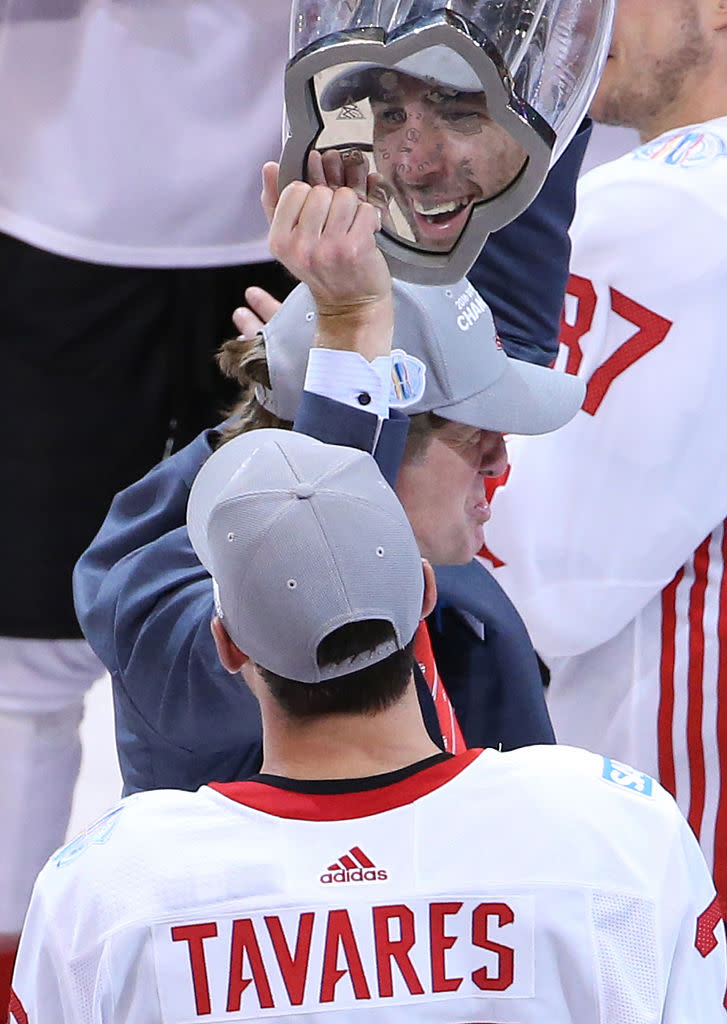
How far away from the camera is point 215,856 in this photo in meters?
1.21

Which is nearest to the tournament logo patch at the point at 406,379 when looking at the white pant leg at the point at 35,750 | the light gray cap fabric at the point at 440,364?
the light gray cap fabric at the point at 440,364

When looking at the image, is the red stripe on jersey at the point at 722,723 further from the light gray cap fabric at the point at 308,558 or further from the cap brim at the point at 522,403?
the light gray cap fabric at the point at 308,558

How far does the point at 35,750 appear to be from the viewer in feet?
7.72

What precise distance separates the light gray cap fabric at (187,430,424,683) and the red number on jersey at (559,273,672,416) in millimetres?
901

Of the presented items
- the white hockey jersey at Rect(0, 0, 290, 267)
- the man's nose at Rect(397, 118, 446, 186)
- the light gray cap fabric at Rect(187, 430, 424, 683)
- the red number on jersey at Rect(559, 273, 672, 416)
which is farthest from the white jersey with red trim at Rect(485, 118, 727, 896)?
the light gray cap fabric at Rect(187, 430, 424, 683)

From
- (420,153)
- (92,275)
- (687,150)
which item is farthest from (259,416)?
(687,150)

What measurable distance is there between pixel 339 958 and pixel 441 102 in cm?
64

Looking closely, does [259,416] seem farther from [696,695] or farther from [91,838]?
[696,695]

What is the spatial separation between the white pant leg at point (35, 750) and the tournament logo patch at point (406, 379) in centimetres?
89

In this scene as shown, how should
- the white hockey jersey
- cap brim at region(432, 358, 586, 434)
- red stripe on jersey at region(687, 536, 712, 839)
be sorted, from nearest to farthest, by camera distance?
cap brim at region(432, 358, 586, 434), the white hockey jersey, red stripe on jersey at region(687, 536, 712, 839)

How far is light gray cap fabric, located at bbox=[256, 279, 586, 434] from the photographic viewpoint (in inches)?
63.9

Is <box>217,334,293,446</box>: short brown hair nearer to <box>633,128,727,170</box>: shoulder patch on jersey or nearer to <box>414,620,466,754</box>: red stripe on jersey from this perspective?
<box>414,620,466,754</box>: red stripe on jersey

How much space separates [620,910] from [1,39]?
1368mm

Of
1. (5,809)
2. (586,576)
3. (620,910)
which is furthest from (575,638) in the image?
(620,910)
